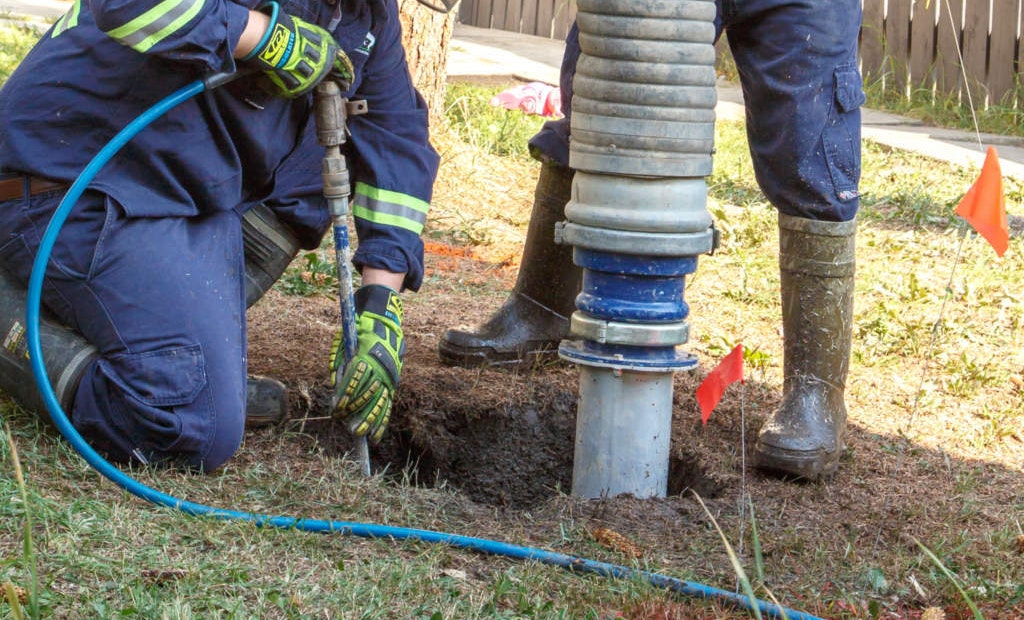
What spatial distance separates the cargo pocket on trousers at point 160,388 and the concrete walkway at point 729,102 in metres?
4.05

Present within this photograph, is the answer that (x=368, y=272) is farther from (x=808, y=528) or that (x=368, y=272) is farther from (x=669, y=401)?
(x=808, y=528)

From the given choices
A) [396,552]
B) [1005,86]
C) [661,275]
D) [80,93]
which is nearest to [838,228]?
[661,275]

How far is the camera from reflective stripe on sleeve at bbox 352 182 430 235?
2.83 m

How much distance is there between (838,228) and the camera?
9.07ft

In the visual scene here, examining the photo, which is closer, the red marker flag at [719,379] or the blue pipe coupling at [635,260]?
the red marker flag at [719,379]

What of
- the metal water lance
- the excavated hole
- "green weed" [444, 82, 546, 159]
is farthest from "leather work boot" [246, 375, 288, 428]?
"green weed" [444, 82, 546, 159]

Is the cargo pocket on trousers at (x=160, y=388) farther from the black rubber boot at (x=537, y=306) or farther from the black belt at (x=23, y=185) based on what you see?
the black rubber boot at (x=537, y=306)

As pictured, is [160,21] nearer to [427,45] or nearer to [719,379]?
[719,379]

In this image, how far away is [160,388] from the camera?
2.49 metres

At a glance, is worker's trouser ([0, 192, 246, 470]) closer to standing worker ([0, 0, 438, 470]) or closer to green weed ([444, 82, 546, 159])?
standing worker ([0, 0, 438, 470])

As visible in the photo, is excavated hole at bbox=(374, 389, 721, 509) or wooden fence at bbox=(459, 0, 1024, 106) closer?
excavated hole at bbox=(374, 389, 721, 509)

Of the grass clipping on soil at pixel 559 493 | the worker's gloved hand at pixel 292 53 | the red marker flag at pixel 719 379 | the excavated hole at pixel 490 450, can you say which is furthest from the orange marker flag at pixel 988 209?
the worker's gloved hand at pixel 292 53

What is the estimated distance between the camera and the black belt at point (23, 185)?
256cm

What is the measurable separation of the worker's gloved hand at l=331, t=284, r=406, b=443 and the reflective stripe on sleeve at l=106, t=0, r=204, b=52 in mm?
758
